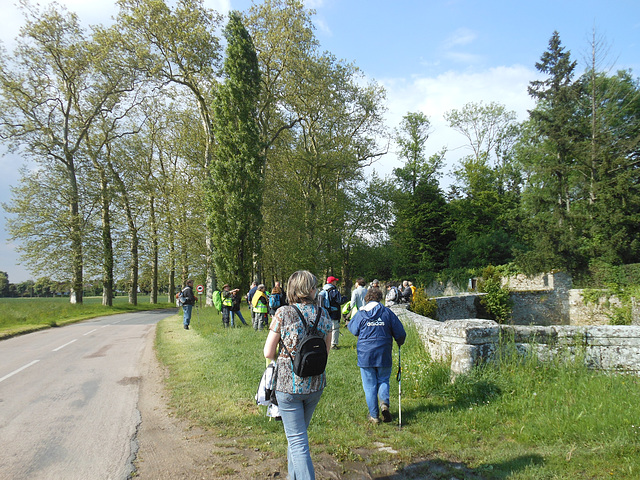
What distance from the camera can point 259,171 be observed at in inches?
884

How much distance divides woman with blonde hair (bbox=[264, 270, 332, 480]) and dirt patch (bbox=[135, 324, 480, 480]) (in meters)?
0.69

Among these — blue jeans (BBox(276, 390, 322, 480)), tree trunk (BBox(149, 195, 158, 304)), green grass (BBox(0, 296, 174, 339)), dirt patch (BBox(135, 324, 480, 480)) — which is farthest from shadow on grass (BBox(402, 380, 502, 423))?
tree trunk (BBox(149, 195, 158, 304))

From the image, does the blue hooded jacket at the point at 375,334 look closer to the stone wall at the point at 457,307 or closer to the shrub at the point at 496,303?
the stone wall at the point at 457,307

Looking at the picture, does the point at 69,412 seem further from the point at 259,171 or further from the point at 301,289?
the point at 259,171

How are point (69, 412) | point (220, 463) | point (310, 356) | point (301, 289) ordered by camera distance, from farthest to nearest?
point (69, 412) → point (220, 463) → point (301, 289) → point (310, 356)

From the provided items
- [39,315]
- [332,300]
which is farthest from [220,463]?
[39,315]

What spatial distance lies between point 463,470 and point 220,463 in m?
2.36

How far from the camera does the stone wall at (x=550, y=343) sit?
5984 mm

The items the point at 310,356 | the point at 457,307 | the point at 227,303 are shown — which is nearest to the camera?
the point at 310,356

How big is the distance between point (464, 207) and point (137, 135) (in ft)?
100

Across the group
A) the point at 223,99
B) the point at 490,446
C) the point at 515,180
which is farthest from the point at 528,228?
the point at 490,446

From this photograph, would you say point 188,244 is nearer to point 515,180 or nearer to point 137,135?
point 137,135

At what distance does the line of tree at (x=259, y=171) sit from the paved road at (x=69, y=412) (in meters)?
11.1

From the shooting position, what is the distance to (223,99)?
22.2 m
